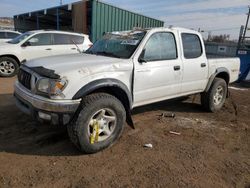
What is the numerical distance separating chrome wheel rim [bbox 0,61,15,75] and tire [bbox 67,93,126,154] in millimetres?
6504

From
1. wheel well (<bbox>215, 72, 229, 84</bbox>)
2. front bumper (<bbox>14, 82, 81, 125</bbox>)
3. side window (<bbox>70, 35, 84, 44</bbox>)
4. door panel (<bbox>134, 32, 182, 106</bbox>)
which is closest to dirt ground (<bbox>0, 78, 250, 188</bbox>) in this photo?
front bumper (<bbox>14, 82, 81, 125</bbox>)

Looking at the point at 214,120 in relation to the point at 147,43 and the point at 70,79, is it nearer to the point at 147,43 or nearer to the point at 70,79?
the point at 147,43

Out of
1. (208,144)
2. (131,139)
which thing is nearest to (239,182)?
(208,144)

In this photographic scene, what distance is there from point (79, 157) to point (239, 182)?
2139 millimetres

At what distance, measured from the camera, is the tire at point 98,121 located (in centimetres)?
321

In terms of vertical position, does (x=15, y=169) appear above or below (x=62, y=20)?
below

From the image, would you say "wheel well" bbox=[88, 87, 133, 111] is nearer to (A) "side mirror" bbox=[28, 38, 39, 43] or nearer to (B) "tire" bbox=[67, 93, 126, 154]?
(B) "tire" bbox=[67, 93, 126, 154]

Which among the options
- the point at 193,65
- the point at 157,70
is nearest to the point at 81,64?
the point at 157,70

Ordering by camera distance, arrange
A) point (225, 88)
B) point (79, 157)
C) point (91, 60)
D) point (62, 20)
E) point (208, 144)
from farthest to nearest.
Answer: point (62, 20) < point (225, 88) < point (208, 144) < point (91, 60) < point (79, 157)

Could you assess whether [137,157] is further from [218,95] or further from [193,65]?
[218,95]

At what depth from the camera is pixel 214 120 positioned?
531 cm

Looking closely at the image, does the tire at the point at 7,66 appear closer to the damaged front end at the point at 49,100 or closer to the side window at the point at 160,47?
the damaged front end at the point at 49,100

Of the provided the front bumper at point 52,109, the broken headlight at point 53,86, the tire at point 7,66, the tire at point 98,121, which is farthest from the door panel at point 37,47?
the tire at point 98,121

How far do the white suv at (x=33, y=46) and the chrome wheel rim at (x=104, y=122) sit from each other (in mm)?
4950
